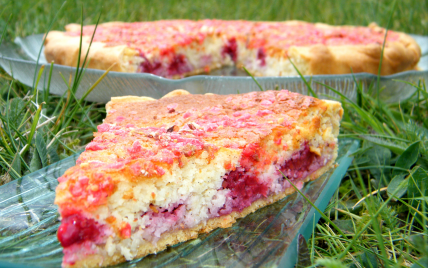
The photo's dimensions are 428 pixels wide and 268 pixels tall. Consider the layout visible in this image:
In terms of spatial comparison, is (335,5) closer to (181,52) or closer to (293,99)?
(181,52)

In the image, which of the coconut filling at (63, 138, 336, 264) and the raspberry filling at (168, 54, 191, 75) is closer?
the coconut filling at (63, 138, 336, 264)

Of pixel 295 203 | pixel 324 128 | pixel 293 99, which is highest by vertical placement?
pixel 293 99

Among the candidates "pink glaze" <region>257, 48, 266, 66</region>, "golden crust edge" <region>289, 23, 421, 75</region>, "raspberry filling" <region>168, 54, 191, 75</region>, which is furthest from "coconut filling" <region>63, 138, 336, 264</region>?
"raspberry filling" <region>168, 54, 191, 75</region>

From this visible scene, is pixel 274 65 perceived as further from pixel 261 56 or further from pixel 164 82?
pixel 164 82

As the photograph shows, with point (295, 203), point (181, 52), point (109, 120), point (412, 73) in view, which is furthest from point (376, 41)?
point (109, 120)

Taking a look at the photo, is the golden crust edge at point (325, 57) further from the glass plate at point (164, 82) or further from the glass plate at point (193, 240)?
the glass plate at point (193, 240)

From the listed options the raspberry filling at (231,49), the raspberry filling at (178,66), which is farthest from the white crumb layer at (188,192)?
the raspberry filling at (231,49)

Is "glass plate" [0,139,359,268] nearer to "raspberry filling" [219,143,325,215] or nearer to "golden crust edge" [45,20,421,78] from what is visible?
"raspberry filling" [219,143,325,215]
